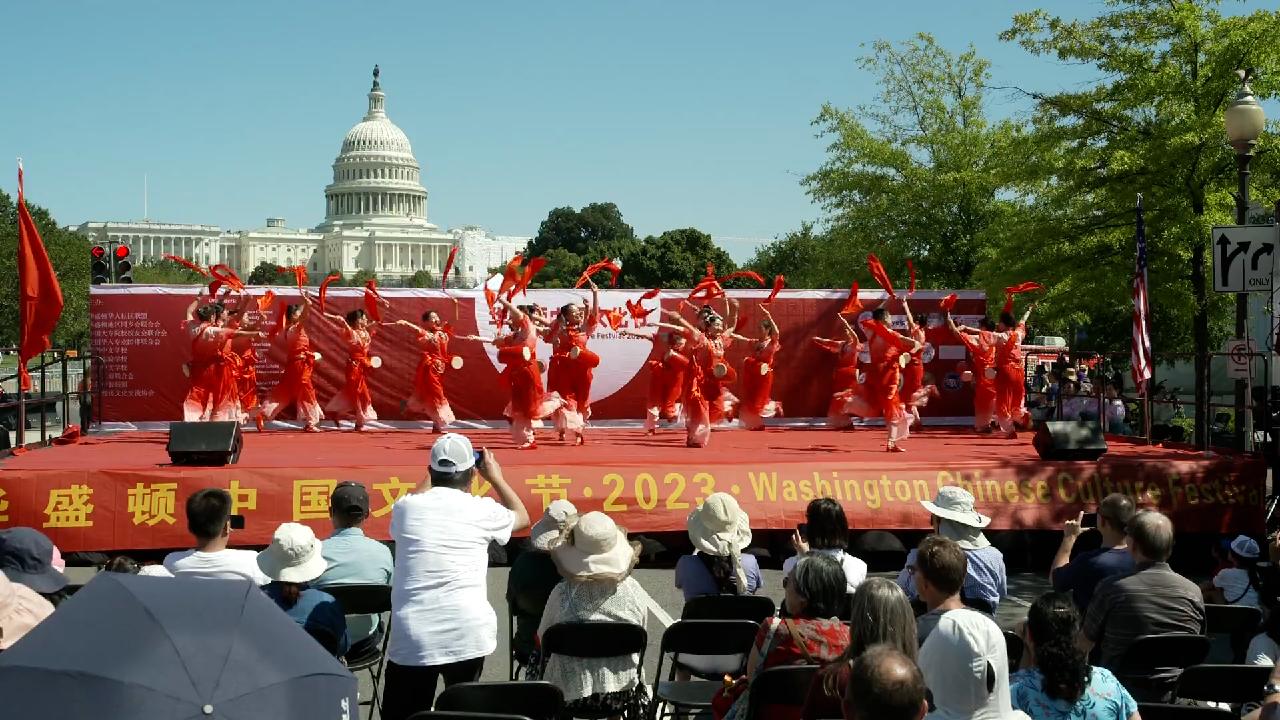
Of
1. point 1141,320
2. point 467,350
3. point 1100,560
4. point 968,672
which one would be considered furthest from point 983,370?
point 968,672

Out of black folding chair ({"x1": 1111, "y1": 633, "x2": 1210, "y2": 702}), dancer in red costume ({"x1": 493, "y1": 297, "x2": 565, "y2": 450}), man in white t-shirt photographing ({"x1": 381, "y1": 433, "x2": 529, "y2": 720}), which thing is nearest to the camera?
man in white t-shirt photographing ({"x1": 381, "y1": 433, "x2": 529, "y2": 720})

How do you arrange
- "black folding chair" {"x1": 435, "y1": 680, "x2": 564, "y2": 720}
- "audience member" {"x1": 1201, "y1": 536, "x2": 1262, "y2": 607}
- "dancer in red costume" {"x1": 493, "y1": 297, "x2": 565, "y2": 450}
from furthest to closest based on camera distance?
"dancer in red costume" {"x1": 493, "y1": 297, "x2": 565, "y2": 450} < "audience member" {"x1": 1201, "y1": 536, "x2": 1262, "y2": 607} < "black folding chair" {"x1": 435, "y1": 680, "x2": 564, "y2": 720}

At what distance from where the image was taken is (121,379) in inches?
656

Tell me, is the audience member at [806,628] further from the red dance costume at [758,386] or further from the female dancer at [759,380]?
the red dance costume at [758,386]

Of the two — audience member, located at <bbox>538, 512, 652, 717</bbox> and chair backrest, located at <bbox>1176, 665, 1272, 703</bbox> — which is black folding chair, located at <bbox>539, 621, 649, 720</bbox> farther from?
chair backrest, located at <bbox>1176, 665, 1272, 703</bbox>

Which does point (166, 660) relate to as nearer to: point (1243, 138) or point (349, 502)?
point (349, 502)

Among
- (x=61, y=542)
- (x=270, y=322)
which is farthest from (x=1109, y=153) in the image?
(x=61, y=542)

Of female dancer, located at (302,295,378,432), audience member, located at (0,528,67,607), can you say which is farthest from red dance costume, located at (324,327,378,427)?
audience member, located at (0,528,67,607)

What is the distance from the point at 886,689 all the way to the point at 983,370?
1348 centimetres

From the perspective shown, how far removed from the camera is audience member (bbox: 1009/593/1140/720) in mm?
4152

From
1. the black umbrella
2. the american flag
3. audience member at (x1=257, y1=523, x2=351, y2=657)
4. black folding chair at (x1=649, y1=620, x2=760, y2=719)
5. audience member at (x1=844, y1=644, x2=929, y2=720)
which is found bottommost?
black folding chair at (x1=649, y1=620, x2=760, y2=719)

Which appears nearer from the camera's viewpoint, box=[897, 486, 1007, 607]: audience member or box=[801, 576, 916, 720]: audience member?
box=[801, 576, 916, 720]: audience member

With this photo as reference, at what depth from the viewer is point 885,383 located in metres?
14.6

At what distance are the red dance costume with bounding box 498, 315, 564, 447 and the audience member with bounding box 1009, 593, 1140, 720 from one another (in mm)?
9905
